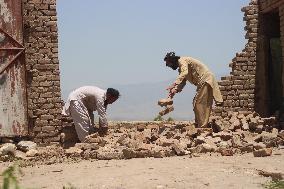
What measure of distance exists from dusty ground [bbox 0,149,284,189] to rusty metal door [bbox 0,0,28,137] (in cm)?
126

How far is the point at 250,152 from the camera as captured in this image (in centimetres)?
710

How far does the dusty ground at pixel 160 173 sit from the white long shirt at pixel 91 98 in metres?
1.32

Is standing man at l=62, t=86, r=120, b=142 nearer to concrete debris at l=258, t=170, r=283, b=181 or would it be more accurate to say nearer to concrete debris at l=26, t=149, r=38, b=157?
concrete debris at l=26, t=149, r=38, b=157

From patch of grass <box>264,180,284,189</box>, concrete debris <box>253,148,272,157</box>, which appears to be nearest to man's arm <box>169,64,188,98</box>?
concrete debris <box>253,148,272,157</box>

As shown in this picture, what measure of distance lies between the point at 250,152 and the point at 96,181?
119 inches

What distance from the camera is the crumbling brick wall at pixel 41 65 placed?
8102 mm

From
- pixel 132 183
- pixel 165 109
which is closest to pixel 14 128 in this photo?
pixel 165 109

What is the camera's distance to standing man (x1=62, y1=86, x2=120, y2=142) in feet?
26.1

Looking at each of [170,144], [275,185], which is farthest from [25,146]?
[275,185]

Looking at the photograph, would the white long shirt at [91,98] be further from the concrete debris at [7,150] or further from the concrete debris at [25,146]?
the concrete debris at [7,150]

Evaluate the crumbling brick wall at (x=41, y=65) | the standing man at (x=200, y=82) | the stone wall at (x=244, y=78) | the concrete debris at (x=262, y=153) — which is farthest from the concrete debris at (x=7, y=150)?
the stone wall at (x=244, y=78)

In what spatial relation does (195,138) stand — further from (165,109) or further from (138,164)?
(138,164)

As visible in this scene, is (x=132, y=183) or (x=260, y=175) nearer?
(x=132, y=183)

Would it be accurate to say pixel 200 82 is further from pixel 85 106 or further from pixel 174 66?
pixel 85 106
